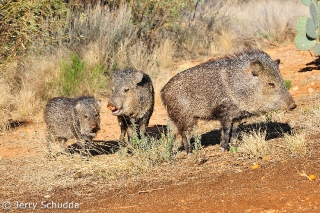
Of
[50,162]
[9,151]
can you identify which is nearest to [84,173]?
[50,162]

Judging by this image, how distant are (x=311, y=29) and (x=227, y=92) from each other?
4.95m

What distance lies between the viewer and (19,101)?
1035 centimetres

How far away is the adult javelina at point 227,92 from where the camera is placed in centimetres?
665

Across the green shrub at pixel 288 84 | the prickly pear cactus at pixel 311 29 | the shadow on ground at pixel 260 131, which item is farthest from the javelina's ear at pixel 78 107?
the prickly pear cactus at pixel 311 29

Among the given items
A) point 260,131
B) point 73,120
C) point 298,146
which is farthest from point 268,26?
point 298,146

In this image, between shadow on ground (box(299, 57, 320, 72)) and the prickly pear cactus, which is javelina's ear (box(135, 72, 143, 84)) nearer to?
the prickly pear cactus

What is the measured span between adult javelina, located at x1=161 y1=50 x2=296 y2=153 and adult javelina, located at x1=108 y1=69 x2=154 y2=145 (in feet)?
1.56

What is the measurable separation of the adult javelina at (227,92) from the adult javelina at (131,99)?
0.48 meters

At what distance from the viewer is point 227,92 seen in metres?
6.79

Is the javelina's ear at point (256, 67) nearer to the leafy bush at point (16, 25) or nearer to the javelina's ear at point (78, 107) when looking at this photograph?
the javelina's ear at point (78, 107)

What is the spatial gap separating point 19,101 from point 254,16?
8.62 metres

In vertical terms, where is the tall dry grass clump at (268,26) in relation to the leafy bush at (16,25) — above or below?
below

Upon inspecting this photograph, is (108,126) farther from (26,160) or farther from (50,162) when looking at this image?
(50,162)

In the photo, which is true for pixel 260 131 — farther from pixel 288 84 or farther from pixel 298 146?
pixel 288 84
